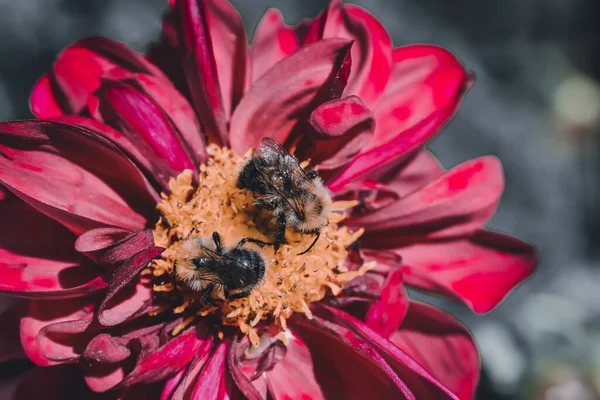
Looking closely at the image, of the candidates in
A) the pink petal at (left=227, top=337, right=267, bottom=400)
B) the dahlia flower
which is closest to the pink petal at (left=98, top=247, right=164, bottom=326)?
the dahlia flower

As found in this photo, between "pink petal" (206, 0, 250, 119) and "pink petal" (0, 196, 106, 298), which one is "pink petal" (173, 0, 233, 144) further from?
"pink petal" (0, 196, 106, 298)

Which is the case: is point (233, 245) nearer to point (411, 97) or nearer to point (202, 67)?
point (202, 67)

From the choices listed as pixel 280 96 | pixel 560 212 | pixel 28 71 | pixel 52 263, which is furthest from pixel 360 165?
pixel 560 212

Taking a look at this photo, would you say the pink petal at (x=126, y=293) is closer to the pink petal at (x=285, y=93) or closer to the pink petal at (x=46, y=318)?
the pink petal at (x=46, y=318)

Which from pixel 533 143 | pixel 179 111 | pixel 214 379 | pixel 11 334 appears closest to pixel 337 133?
pixel 179 111

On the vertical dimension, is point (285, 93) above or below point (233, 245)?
above

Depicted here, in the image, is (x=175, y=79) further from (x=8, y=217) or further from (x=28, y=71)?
(x=28, y=71)
